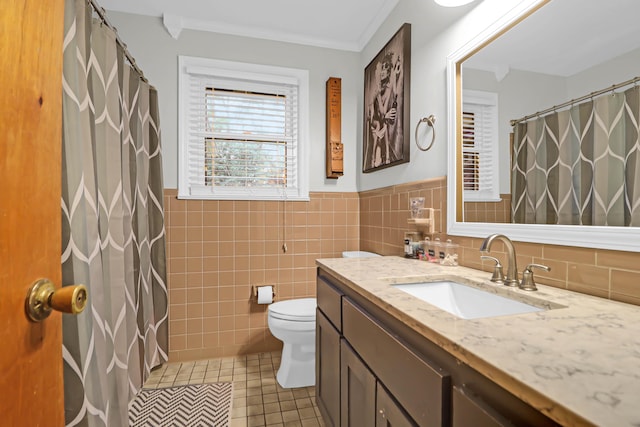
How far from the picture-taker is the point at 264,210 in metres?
2.45

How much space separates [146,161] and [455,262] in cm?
190

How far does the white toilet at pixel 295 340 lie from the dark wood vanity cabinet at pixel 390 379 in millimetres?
394

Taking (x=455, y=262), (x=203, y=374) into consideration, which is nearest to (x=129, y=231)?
(x=203, y=374)

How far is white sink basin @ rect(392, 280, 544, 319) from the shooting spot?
1.01 meters

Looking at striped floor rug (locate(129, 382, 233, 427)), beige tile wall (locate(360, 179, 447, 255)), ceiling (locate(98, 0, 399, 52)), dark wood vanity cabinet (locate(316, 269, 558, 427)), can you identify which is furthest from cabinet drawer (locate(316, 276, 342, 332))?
ceiling (locate(98, 0, 399, 52))

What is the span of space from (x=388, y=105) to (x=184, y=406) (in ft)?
7.37

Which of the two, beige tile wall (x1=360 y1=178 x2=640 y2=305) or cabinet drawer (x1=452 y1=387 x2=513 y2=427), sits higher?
beige tile wall (x1=360 y1=178 x2=640 y2=305)

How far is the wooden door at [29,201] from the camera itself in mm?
460

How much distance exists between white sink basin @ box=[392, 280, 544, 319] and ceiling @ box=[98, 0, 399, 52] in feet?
6.14

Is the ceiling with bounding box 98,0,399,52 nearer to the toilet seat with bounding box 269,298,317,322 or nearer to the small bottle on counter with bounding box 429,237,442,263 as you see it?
the small bottle on counter with bounding box 429,237,442,263

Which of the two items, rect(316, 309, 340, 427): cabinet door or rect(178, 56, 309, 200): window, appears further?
rect(178, 56, 309, 200): window

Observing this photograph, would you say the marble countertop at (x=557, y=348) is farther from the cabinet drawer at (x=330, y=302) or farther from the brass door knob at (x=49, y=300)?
the brass door knob at (x=49, y=300)

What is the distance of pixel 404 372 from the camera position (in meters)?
0.78

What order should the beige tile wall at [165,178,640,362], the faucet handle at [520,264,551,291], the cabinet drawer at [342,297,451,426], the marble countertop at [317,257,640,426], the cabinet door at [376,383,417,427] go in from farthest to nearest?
the beige tile wall at [165,178,640,362]
the faucet handle at [520,264,551,291]
the cabinet door at [376,383,417,427]
the cabinet drawer at [342,297,451,426]
the marble countertop at [317,257,640,426]
